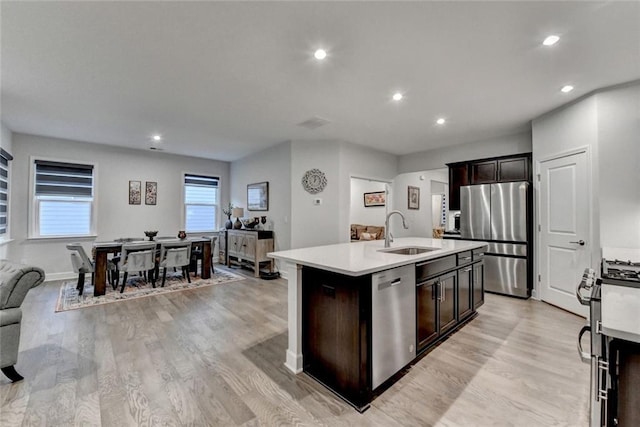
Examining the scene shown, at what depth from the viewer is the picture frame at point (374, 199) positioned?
28.1 ft

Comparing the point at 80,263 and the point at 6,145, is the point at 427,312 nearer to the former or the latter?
the point at 80,263

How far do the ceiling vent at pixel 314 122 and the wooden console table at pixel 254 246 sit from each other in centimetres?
232

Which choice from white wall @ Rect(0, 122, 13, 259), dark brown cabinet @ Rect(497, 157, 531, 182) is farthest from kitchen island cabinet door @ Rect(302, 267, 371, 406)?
white wall @ Rect(0, 122, 13, 259)

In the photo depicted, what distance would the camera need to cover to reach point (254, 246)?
5500 mm

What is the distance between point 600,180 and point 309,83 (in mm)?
3392

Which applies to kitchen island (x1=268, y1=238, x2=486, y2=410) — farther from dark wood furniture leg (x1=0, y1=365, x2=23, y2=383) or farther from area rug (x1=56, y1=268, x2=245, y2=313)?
area rug (x1=56, y1=268, x2=245, y2=313)

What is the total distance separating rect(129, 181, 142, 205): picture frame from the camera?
19.5 ft

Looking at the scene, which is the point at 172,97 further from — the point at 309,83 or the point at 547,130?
the point at 547,130

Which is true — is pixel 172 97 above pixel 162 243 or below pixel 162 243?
above

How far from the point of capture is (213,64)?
8.46 feet

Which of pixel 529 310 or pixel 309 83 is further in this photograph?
pixel 529 310

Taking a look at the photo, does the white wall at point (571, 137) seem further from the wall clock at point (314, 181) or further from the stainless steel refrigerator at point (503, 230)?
the wall clock at point (314, 181)

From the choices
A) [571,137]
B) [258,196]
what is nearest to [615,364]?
[571,137]

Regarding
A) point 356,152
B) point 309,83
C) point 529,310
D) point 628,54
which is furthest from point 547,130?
point 309,83
